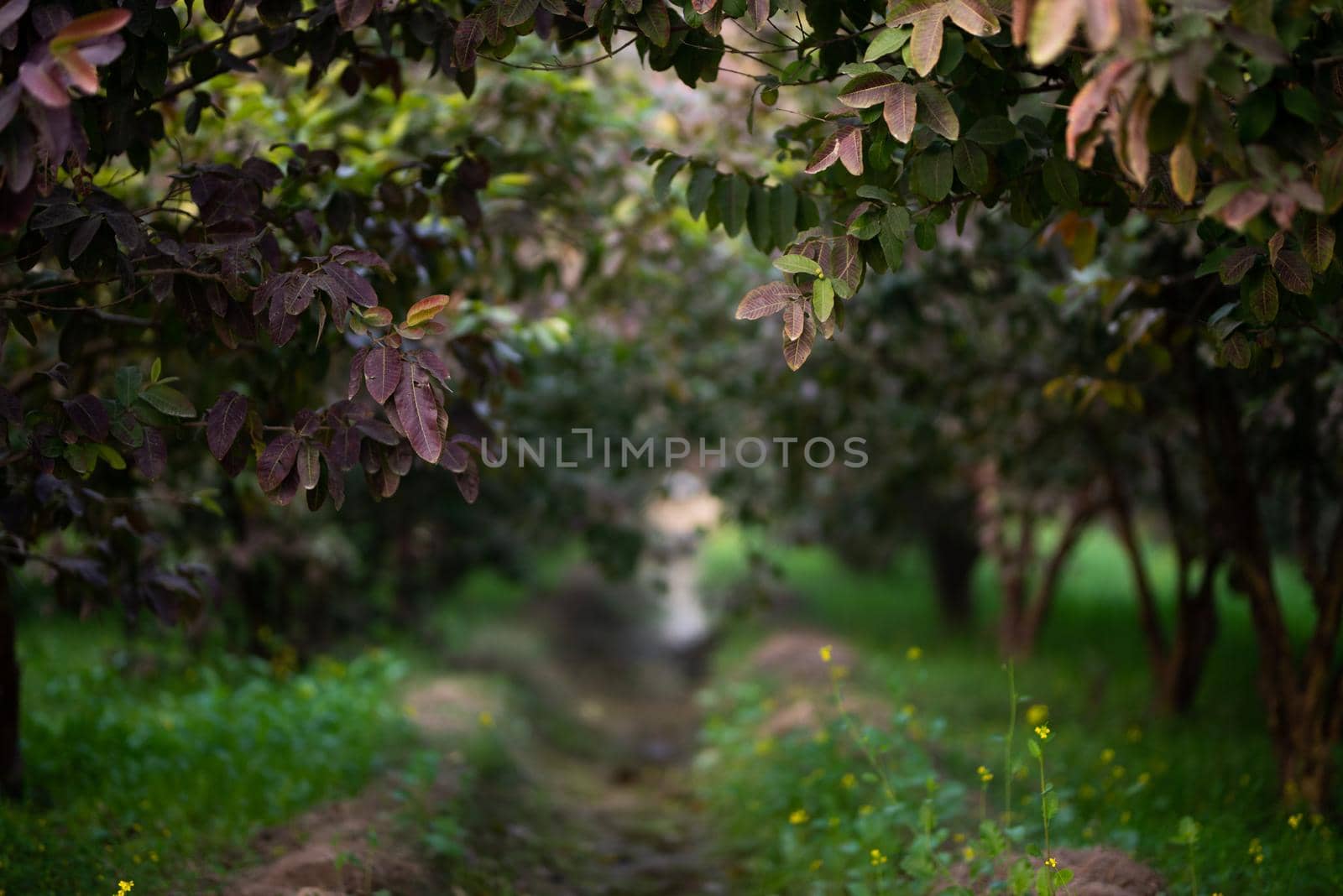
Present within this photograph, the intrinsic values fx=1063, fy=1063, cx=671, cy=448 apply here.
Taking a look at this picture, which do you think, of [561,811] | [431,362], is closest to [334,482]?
[431,362]

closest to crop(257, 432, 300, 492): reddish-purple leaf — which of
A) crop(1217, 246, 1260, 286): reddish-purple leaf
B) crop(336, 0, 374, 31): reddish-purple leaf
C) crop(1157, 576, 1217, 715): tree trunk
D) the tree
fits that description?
the tree

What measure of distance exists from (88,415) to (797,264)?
6.22 ft

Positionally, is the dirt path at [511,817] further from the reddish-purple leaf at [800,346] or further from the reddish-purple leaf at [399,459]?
the reddish-purple leaf at [800,346]

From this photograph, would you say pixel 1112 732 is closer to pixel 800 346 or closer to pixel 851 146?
pixel 800 346

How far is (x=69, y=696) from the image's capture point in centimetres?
642

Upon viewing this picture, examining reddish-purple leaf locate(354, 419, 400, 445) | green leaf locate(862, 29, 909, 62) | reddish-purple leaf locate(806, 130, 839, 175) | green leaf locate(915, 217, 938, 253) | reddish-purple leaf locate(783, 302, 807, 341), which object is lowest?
reddish-purple leaf locate(354, 419, 400, 445)

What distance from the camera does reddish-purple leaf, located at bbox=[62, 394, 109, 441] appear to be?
2.79m

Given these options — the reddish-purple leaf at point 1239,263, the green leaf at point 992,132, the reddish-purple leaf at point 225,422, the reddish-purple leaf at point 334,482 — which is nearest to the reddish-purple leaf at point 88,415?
the reddish-purple leaf at point 225,422

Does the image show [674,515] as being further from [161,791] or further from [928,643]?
[161,791]

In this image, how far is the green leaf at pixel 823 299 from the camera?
2.66 metres

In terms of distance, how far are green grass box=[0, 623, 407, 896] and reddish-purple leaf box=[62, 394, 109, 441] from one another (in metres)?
1.70

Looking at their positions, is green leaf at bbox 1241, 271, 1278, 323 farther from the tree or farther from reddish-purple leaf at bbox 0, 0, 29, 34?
reddish-purple leaf at bbox 0, 0, 29, 34

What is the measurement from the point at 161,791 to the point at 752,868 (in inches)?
107

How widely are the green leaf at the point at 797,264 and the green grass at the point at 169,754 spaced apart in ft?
9.88
